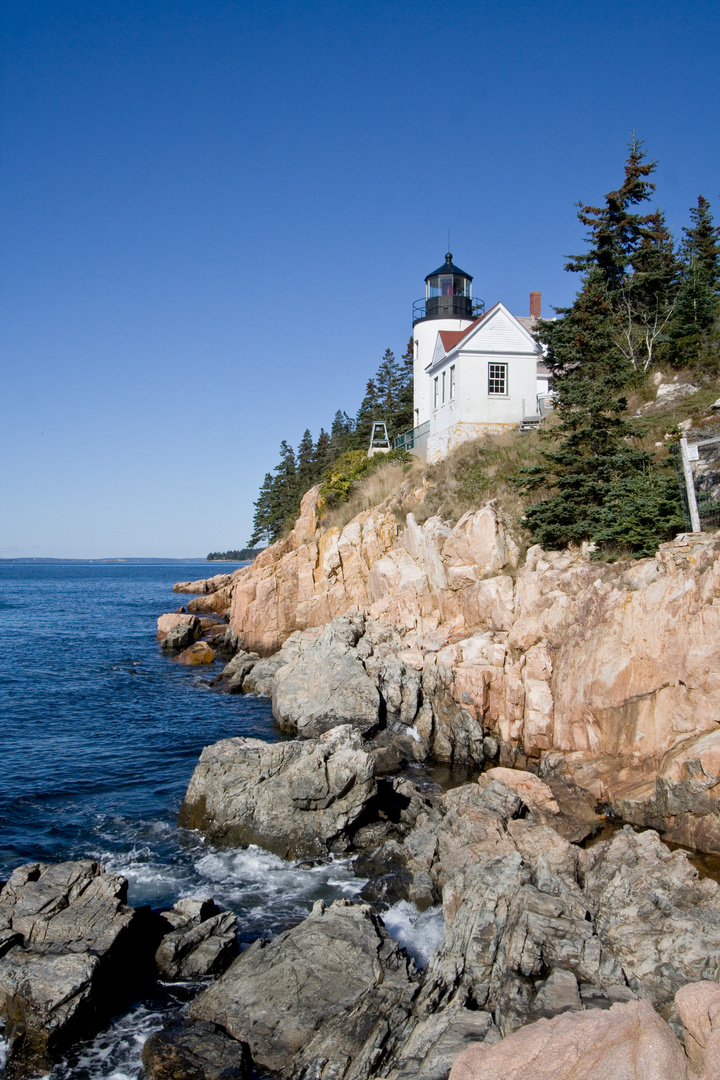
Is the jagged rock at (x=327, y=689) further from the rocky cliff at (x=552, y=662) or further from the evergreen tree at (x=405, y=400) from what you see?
the evergreen tree at (x=405, y=400)

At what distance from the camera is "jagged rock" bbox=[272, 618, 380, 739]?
2022 centimetres

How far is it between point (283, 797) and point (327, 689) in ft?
22.4

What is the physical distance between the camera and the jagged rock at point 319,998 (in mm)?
8156

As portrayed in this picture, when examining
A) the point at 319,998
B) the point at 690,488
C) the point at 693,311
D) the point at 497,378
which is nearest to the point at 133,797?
the point at 319,998

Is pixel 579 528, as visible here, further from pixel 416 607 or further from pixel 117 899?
pixel 117 899

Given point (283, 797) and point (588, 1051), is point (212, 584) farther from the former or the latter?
point (588, 1051)

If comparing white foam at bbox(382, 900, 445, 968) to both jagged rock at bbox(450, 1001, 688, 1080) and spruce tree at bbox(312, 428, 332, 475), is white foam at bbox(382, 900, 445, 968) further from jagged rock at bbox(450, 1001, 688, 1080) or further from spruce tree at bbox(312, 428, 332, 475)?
spruce tree at bbox(312, 428, 332, 475)

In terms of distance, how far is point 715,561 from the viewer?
14.8 m

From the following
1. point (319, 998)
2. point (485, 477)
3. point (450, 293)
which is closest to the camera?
point (319, 998)

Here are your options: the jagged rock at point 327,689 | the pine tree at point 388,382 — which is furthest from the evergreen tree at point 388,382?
the jagged rock at point 327,689

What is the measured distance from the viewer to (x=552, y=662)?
17.4 meters

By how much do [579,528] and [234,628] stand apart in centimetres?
2051

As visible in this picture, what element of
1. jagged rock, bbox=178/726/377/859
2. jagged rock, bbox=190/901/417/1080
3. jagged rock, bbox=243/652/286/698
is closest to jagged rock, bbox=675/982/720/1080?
jagged rock, bbox=190/901/417/1080

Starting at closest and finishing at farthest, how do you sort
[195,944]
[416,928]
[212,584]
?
1. [195,944]
2. [416,928]
3. [212,584]
